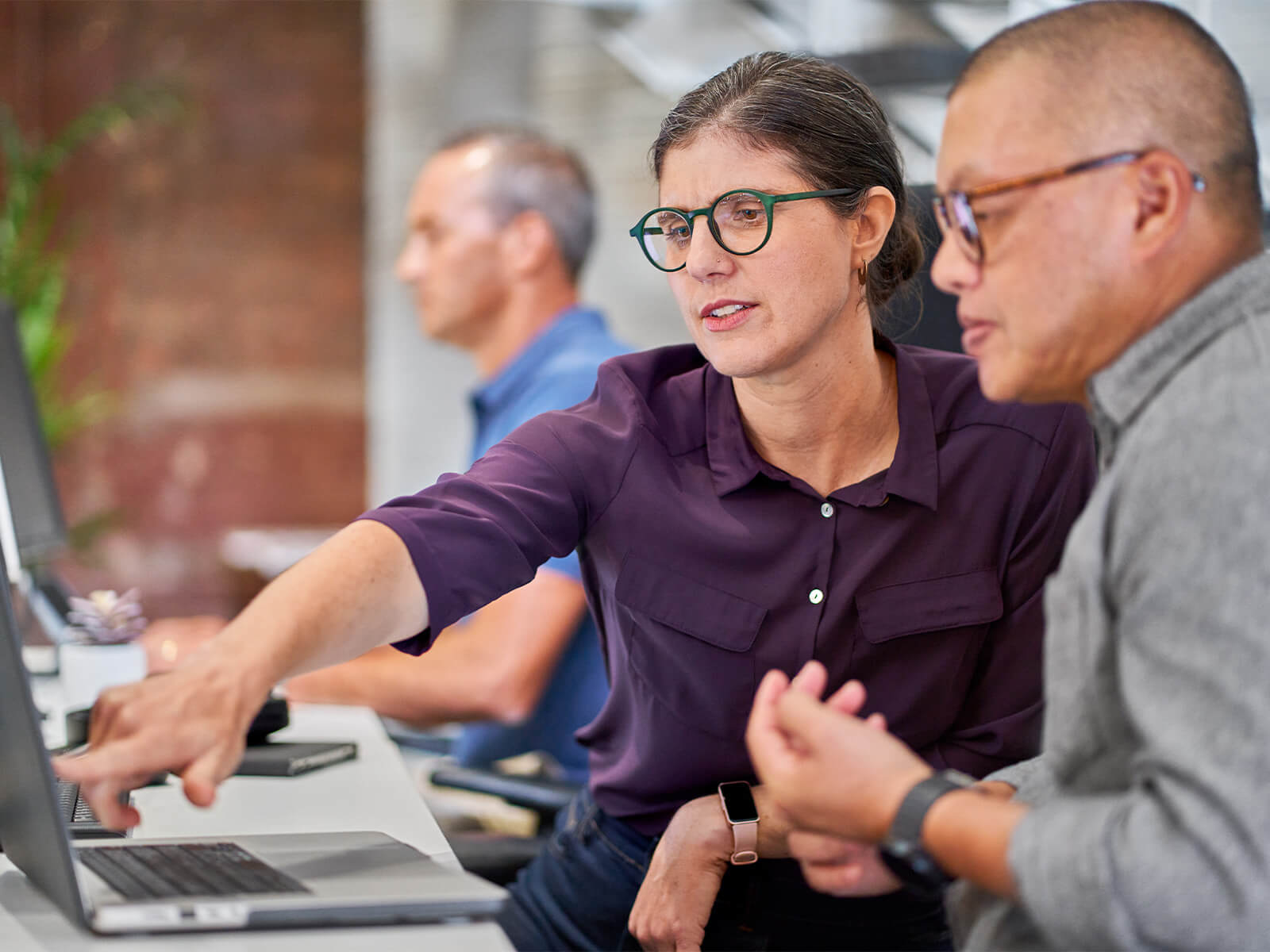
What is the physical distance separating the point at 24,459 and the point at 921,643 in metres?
1.60

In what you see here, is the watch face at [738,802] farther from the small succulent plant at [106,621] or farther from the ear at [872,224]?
the small succulent plant at [106,621]

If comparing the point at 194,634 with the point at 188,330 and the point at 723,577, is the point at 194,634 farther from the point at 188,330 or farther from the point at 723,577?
the point at 188,330

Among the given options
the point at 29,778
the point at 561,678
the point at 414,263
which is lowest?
the point at 561,678

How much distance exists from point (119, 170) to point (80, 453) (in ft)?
3.79

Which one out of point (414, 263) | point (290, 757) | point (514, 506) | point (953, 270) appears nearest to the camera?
point (953, 270)

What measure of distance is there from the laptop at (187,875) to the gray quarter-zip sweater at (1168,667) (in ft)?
1.38

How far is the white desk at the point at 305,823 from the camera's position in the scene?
2.93ft

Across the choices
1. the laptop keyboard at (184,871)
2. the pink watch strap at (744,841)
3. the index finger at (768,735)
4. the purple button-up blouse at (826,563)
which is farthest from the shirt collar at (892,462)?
the laptop keyboard at (184,871)

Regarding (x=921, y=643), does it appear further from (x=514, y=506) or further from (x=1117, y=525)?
(x=1117, y=525)

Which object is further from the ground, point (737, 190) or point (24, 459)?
point (737, 190)

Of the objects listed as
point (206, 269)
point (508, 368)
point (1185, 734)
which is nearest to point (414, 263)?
point (508, 368)

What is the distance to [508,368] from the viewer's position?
8.58 feet

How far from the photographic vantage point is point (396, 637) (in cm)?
110

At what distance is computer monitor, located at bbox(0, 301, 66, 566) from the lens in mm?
2139
